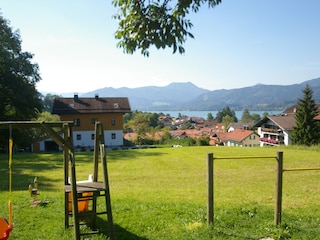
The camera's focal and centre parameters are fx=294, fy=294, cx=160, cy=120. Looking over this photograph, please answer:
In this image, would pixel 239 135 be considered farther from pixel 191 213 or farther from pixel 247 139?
pixel 191 213

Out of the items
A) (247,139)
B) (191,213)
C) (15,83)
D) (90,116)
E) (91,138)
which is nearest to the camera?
(191,213)

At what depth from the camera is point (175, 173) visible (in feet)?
57.4

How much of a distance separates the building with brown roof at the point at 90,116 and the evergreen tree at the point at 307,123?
2748 centimetres

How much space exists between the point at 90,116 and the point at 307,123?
34.4 metres

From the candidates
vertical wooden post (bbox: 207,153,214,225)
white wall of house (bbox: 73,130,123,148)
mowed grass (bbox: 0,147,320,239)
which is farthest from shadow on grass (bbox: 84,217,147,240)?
white wall of house (bbox: 73,130,123,148)

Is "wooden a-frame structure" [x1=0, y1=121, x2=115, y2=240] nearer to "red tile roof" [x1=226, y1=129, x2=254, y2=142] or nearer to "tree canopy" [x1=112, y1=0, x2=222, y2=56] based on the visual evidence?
"tree canopy" [x1=112, y1=0, x2=222, y2=56]

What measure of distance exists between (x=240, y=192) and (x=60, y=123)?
26.5 feet

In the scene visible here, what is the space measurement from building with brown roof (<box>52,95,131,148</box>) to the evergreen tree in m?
27.5

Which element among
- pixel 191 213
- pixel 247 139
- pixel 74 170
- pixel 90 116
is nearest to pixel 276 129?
pixel 247 139

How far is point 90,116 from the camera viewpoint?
47.6m

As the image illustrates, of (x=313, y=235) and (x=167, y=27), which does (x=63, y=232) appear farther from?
(x=313, y=235)

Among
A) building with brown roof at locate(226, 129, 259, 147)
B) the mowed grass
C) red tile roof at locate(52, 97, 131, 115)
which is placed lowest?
building with brown roof at locate(226, 129, 259, 147)

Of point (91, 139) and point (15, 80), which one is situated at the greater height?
point (15, 80)

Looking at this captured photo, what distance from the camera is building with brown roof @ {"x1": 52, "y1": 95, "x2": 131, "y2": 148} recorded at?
46.9 metres
